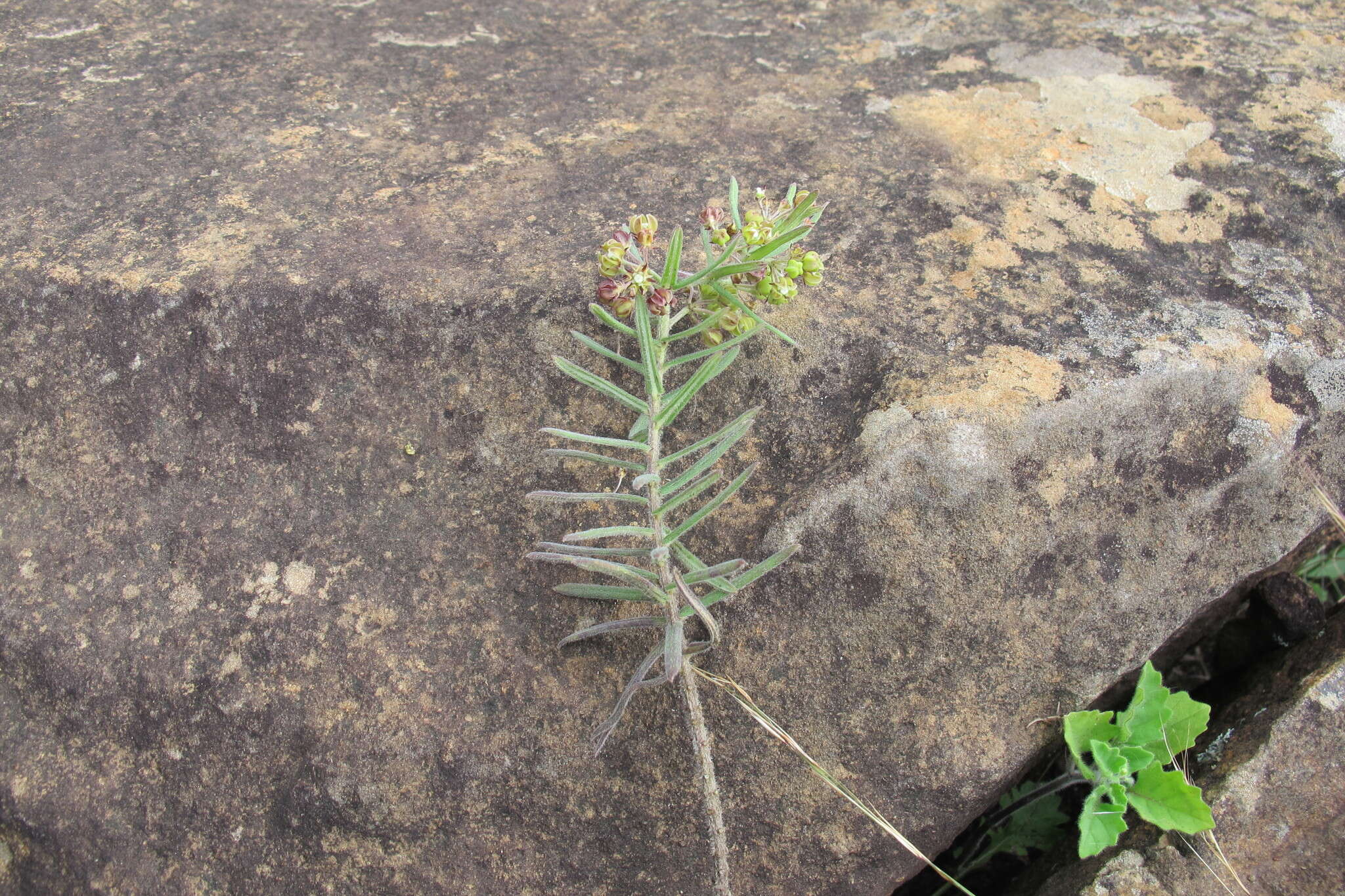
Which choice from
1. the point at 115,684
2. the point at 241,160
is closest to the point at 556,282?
the point at 241,160

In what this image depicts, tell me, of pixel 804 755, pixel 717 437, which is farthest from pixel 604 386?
pixel 804 755

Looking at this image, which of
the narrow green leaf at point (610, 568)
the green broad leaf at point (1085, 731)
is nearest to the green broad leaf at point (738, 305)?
the narrow green leaf at point (610, 568)

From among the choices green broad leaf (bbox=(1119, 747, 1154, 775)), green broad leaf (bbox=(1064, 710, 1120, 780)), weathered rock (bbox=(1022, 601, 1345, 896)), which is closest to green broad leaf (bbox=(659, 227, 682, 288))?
green broad leaf (bbox=(1064, 710, 1120, 780))

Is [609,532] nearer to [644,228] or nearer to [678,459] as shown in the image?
[678,459]

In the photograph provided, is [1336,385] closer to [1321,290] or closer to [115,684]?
[1321,290]

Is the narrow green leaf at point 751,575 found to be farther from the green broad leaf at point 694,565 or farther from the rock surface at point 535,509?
the rock surface at point 535,509

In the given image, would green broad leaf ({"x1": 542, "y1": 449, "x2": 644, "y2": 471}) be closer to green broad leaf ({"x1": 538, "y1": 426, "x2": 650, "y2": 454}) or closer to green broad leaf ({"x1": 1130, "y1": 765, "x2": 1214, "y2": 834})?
green broad leaf ({"x1": 538, "y1": 426, "x2": 650, "y2": 454})

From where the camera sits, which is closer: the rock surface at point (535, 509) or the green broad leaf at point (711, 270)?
the green broad leaf at point (711, 270)

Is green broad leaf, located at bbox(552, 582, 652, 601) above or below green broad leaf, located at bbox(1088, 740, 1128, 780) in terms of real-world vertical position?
above
